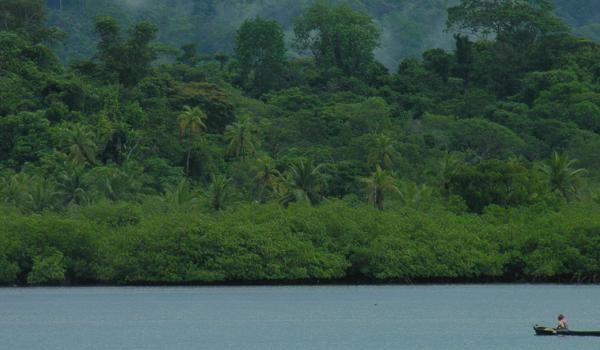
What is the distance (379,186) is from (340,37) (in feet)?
152

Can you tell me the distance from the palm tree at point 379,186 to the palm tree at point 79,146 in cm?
1874

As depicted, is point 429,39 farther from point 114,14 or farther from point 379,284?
point 379,284

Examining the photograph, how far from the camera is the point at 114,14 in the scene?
541ft

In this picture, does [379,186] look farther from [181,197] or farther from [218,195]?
[181,197]

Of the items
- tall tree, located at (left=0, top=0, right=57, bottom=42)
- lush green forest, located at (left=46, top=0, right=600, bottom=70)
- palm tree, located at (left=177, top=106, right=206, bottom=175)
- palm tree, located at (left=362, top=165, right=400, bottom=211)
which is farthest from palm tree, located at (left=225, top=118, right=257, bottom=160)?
lush green forest, located at (left=46, top=0, right=600, bottom=70)

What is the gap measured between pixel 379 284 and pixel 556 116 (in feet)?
118

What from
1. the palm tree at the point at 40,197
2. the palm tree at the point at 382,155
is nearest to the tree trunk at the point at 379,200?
the palm tree at the point at 382,155

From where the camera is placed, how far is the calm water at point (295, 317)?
4406 centimetres

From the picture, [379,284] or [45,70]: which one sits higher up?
[45,70]

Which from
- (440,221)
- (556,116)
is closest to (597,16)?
(556,116)

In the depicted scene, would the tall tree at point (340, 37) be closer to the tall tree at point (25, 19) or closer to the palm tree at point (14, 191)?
the tall tree at point (25, 19)

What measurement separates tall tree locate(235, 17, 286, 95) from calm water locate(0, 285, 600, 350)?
4820 cm

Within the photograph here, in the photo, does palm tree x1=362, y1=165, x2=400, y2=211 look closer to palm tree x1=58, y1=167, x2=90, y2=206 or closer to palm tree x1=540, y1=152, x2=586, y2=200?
palm tree x1=540, y1=152, x2=586, y2=200

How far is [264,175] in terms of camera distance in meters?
74.9
